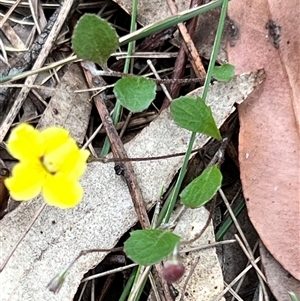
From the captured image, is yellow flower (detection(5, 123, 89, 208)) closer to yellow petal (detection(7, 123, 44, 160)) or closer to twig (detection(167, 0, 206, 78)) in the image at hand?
yellow petal (detection(7, 123, 44, 160))

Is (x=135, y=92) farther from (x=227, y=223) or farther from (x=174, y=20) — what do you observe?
(x=227, y=223)

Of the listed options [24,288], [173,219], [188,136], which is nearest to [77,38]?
[188,136]

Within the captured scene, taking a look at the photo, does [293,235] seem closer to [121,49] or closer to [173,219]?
[173,219]

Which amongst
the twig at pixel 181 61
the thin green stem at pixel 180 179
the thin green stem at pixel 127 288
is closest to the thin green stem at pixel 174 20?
the twig at pixel 181 61

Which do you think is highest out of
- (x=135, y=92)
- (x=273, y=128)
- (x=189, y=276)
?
(x=273, y=128)

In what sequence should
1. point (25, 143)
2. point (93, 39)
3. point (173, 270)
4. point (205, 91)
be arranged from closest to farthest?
1. point (25, 143)
2. point (173, 270)
3. point (93, 39)
4. point (205, 91)

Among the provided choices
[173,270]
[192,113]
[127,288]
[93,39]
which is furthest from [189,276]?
[93,39]
